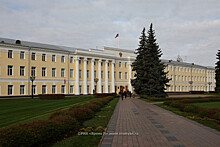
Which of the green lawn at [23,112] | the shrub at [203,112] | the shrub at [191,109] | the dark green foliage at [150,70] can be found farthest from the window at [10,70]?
the shrub at [203,112]

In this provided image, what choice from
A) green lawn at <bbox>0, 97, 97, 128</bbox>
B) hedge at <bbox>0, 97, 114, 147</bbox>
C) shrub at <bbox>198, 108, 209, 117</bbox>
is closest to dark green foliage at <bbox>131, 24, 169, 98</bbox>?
green lawn at <bbox>0, 97, 97, 128</bbox>

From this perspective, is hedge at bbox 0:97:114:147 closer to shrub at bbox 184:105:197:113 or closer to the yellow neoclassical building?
shrub at bbox 184:105:197:113

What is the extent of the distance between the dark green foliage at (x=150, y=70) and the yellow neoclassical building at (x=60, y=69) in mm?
10494

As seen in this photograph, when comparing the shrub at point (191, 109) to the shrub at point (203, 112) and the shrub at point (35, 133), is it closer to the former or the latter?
the shrub at point (203, 112)

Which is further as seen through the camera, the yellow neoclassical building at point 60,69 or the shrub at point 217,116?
the yellow neoclassical building at point 60,69

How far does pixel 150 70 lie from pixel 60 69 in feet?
74.9

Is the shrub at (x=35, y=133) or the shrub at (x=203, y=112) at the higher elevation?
the shrub at (x=35, y=133)

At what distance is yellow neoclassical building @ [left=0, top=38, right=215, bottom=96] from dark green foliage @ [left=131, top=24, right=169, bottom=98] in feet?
34.4

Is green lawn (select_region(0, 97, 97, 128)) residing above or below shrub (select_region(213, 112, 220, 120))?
below

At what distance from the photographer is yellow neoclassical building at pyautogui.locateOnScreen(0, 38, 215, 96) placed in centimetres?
4175

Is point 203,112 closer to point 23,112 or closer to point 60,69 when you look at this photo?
point 23,112

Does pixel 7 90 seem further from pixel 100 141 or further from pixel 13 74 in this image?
pixel 100 141

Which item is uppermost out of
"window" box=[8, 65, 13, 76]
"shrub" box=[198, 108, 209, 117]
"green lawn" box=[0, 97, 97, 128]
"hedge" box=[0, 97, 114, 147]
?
"window" box=[8, 65, 13, 76]

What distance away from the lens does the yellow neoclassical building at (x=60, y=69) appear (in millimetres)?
41750
